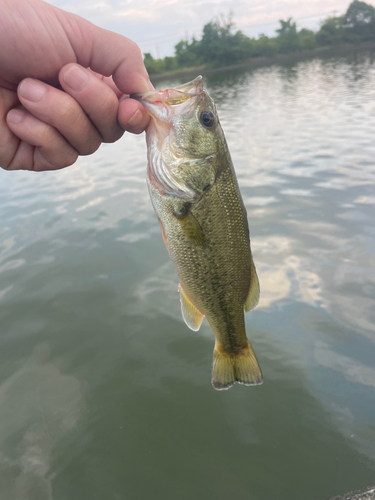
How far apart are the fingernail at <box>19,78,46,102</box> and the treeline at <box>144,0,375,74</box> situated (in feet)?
268

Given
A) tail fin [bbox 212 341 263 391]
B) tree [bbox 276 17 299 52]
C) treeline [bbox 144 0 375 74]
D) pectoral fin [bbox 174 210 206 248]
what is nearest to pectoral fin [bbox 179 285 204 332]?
tail fin [bbox 212 341 263 391]

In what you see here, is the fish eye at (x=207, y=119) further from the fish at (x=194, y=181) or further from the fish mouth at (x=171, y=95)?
the fish mouth at (x=171, y=95)

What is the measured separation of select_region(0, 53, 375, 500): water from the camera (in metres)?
2.94

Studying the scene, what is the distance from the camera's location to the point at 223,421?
3.32 meters

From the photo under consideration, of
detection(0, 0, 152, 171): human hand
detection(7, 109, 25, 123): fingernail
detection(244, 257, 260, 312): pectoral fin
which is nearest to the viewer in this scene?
detection(0, 0, 152, 171): human hand

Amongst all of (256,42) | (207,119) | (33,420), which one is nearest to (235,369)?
(207,119)

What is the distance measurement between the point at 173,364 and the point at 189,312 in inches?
76.0

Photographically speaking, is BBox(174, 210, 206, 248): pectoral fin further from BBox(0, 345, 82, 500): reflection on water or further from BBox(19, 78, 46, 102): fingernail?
BBox(0, 345, 82, 500): reflection on water

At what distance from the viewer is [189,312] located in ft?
7.59

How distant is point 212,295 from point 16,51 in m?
1.75

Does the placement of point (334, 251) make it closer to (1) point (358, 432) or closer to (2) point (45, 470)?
(1) point (358, 432)

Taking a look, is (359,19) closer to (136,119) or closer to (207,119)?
(207,119)

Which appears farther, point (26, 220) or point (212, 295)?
point (26, 220)

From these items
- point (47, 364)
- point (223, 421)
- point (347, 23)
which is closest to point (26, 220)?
point (47, 364)
